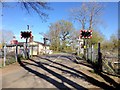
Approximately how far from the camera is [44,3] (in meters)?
12.5

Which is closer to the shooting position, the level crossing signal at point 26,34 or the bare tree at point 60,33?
the level crossing signal at point 26,34

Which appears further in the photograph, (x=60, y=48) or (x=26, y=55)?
(x=60, y=48)

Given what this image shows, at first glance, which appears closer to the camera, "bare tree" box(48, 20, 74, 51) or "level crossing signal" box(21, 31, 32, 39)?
"level crossing signal" box(21, 31, 32, 39)

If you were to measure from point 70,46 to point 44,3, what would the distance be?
3148 inches

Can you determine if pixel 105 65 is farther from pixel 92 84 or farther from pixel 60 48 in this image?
pixel 60 48

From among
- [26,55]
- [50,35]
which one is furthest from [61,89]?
[50,35]

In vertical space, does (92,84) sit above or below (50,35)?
below

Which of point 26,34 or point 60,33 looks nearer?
point 26,34

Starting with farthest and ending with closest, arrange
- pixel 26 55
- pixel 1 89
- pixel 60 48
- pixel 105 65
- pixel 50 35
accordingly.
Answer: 1. pixel 60 48
2. pixel 50 35
3. pixel 26 55
4. pixel 105 65
5. pixel 1 89

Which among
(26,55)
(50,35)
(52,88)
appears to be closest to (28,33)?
(26,55)

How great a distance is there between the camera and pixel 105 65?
16.8 metres

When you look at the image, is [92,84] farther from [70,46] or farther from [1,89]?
[70,46]

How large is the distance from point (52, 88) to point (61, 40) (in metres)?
77.9

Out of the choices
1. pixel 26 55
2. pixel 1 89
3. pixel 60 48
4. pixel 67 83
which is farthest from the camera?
pixel 60 48
